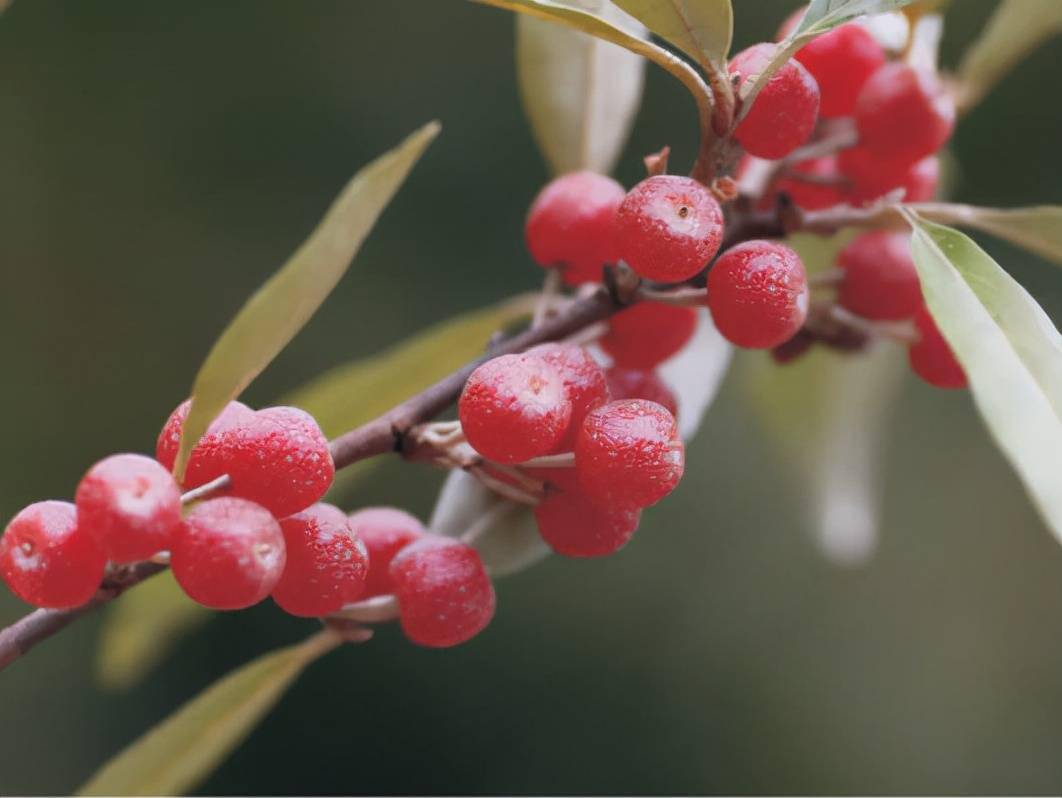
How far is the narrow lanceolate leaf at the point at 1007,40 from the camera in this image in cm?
97

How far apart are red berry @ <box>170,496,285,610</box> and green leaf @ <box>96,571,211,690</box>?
1.87 ft

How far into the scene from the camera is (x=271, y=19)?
8.82 ft

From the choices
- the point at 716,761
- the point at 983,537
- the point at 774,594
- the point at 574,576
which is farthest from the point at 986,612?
the point at 574,576

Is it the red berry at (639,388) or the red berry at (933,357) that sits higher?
the red berry at (639,388)

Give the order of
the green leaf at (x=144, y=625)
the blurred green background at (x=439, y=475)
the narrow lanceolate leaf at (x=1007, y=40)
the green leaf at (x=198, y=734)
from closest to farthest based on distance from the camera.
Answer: the green leaf at (x=198, y=734), the narrow lanceolate leaf at (x=1007, y=40), the green leaf at (x=144, y=625), the blurred green background at (x=439, y=475)

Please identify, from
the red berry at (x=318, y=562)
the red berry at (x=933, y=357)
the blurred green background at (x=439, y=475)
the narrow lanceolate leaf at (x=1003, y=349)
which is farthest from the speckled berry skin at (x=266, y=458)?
the blurred green background at (x=439, y=475)

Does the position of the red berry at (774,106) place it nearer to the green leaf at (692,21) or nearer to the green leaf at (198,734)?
the green leaf at (692,21)

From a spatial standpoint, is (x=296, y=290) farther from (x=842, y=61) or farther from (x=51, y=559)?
(x=842, y=61)

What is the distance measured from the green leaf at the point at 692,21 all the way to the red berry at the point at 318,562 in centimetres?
33

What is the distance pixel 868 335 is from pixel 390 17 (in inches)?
83.0

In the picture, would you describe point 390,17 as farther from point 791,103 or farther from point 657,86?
point 791,103

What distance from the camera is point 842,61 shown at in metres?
0.88

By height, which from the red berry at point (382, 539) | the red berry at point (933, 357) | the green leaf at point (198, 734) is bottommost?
the green leaf at point (198, 734)

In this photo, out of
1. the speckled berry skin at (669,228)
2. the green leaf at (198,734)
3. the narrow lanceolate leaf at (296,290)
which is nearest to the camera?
the narrow lanceolate leaf at (296,290)
